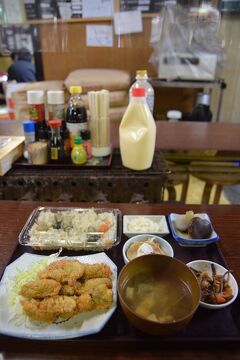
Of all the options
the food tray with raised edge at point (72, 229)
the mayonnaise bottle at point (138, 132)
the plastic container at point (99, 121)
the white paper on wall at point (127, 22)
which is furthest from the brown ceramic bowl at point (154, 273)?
the white paper on wall at point (127, 22)

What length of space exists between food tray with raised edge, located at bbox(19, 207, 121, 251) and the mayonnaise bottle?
338 mm

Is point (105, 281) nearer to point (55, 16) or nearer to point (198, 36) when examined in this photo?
point (55, 16)

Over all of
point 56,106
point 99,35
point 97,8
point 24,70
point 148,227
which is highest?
point 97,8

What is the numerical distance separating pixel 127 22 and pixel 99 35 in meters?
0.45

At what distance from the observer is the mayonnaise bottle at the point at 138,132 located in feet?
3.58

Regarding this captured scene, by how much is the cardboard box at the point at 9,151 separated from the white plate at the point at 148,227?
0.61 m

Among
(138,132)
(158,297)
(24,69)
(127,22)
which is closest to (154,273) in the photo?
(158,297)

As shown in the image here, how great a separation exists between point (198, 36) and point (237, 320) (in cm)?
247

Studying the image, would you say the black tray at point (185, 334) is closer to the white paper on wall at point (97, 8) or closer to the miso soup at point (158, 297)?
the miso soup at point (158, 297)

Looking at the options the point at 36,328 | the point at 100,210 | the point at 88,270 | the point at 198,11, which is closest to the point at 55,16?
the point at 198,11

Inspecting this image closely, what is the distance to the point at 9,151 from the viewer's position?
1186 millimetres

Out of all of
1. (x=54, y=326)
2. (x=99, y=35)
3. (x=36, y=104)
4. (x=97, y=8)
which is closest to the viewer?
(x=54, y=326)

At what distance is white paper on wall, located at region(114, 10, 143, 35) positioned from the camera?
2.04m

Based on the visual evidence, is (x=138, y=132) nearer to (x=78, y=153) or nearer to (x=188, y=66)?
(x=78, y=153)
